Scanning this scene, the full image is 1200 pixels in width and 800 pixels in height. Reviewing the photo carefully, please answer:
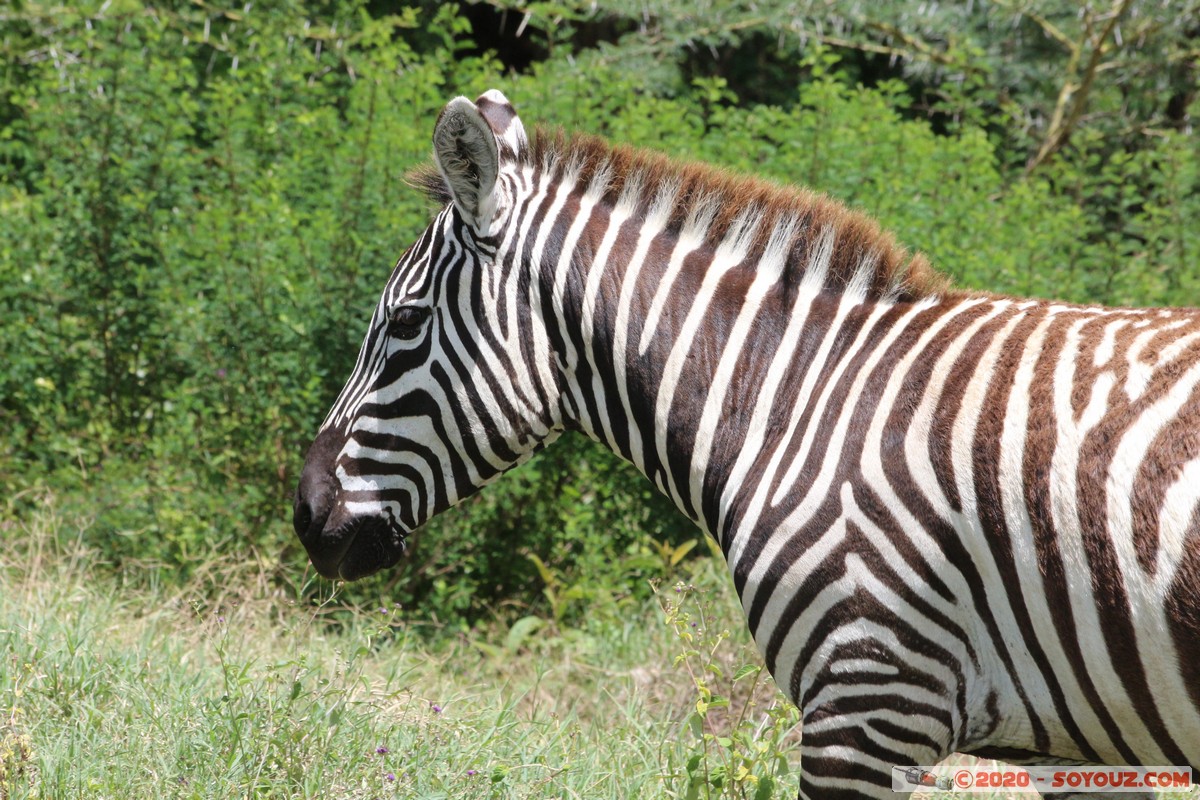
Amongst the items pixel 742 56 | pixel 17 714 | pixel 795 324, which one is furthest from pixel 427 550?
pixel 742 56

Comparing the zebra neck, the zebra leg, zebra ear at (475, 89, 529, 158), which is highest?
zebra ear at (475, 89, 529, 158)

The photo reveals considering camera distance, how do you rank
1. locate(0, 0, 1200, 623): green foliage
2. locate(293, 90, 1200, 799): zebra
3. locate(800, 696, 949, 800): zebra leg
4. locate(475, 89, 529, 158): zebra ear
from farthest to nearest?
locate(0, 0, 1200, 623): green foliage
locate(475, 89, 529, 158): zebra ear
locate(800, 696, 949, 800): zebra leg
locate(293, 90, 1200, 799): zebra

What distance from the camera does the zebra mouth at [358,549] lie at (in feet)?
10.8

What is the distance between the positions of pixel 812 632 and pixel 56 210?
6096 mm

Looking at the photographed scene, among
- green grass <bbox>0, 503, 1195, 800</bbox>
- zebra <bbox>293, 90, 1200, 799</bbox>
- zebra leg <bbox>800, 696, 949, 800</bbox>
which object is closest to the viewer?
zebra <bbox>293, 90, 1200, 799</bbox>

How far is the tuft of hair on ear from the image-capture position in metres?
3.44

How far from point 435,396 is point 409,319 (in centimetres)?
23

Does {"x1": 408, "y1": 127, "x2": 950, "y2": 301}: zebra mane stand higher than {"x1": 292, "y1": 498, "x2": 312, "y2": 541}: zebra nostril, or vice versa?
{"x1": 408, "y1": 127, "x2": 950, "y2": 301}: zebra mane

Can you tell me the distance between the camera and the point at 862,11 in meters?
9.13

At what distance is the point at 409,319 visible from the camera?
10.7 feet

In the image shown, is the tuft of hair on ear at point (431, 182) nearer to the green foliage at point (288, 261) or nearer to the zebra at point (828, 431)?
the zebra at point (828, 431)

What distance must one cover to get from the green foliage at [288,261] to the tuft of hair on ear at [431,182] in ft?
8.40

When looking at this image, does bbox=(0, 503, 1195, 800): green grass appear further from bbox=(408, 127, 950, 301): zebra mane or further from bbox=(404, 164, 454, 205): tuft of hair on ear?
bbox=(404, 164, 454, 205): tuft of hair on ear

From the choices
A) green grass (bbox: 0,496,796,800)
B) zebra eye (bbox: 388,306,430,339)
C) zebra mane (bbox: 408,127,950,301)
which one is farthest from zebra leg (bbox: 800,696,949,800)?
zebra eye (bbox: 388,306,430,339)
